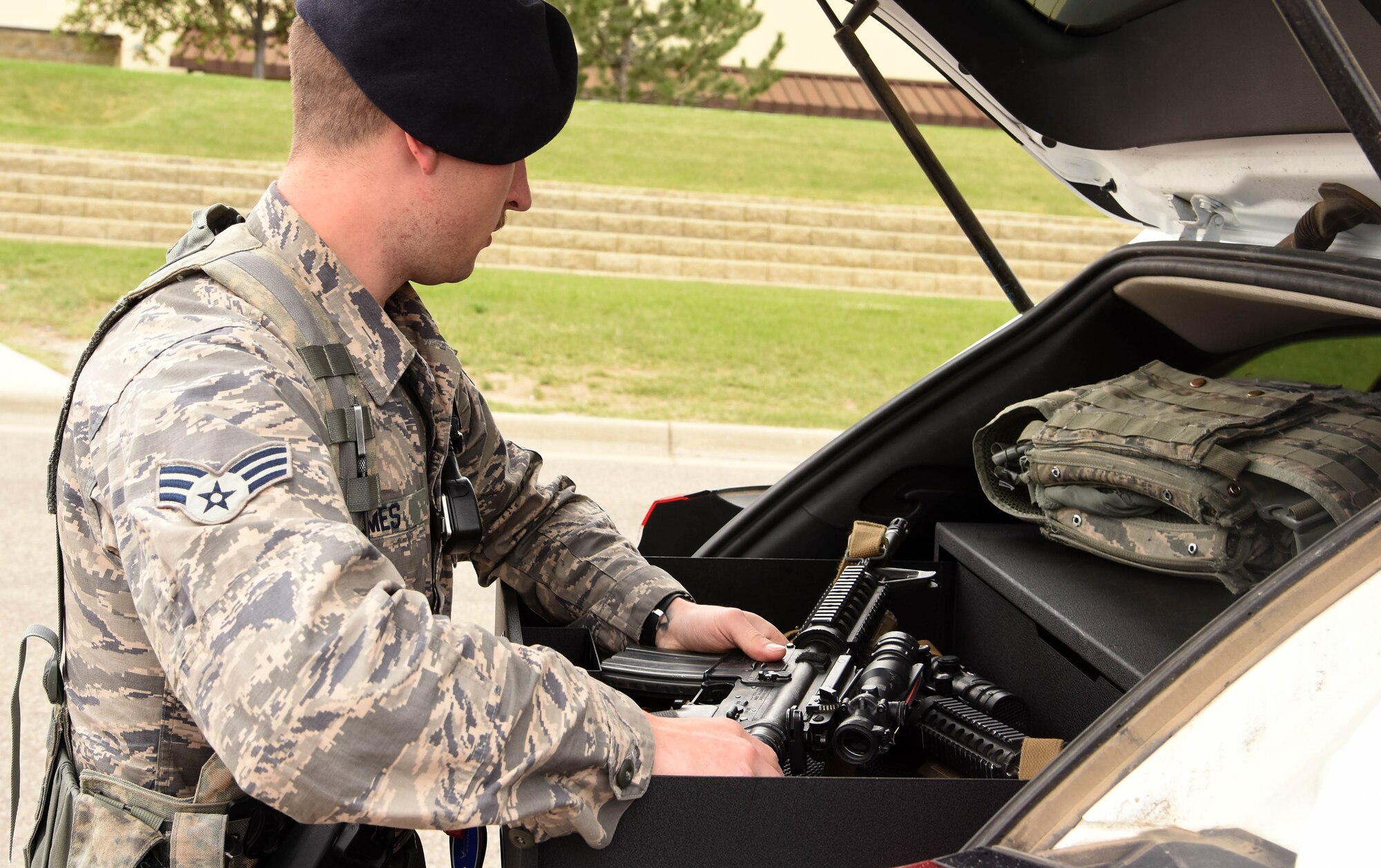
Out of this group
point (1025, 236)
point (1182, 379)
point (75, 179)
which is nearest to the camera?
point (1182, 379)

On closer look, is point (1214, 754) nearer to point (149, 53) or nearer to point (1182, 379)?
point (1182, 379)

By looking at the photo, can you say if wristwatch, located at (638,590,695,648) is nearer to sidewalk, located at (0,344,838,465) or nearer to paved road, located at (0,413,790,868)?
paved road, located at (0,413,790,868)

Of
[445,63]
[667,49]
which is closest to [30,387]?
[445,63]

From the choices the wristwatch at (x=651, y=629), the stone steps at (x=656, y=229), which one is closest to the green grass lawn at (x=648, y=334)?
the stone steps at (x=656, y=229)

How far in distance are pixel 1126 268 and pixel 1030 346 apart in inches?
10.2

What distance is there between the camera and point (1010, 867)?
98 centimetres

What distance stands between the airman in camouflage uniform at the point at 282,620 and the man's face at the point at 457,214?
10 centimetres

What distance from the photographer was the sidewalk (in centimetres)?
700

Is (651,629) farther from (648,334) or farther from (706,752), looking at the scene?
(648,334)

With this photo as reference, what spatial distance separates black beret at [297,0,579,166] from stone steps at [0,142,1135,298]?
10530 millimetres

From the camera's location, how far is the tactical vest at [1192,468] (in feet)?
5.51

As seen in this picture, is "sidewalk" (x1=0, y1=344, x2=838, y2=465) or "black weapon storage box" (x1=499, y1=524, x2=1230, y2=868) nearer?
"black weapon storage box" (x1=499, y1=524, x2=1230, y2=868)

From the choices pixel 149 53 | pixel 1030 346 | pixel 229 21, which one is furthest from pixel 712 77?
pixel 1030 346

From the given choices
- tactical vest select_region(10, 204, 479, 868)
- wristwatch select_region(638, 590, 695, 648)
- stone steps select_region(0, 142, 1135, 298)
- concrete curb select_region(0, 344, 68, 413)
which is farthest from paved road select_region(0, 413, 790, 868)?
stone steps select_region(0, 142, 1135, 298)
